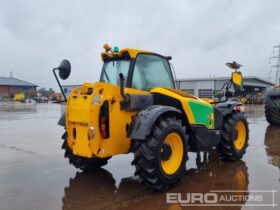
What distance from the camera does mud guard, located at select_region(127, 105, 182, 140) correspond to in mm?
4175

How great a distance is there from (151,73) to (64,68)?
5.30 ft

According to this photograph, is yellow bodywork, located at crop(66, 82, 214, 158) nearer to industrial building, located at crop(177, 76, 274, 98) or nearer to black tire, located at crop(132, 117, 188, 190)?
black tire, located at crop(132, 117, 188, 190)

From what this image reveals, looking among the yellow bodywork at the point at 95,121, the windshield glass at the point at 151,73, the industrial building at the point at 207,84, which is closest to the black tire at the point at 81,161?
the yellow bodywork at the point at 95,121

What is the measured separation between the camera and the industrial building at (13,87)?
68.3m

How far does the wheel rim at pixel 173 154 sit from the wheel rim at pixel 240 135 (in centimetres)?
233

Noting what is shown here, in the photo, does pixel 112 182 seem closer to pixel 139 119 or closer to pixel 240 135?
pixel 139 119

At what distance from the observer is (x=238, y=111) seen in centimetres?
652

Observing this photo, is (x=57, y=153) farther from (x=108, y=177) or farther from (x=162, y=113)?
(x=162, y=113)

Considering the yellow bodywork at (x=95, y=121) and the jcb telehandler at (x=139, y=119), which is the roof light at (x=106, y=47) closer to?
the jcb telehandler at (x=139, y=119)

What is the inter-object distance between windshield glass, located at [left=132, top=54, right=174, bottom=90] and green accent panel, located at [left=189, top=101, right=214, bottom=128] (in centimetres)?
67

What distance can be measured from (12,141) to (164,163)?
6043 millimetres

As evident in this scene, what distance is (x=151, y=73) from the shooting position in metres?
5.26

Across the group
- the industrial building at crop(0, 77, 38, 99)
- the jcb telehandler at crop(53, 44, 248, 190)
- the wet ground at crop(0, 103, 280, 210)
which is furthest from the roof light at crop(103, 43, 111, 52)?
the industrial building at crop(0, 77, 38, 99)

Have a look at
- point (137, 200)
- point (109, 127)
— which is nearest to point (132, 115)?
point (109, 127)
